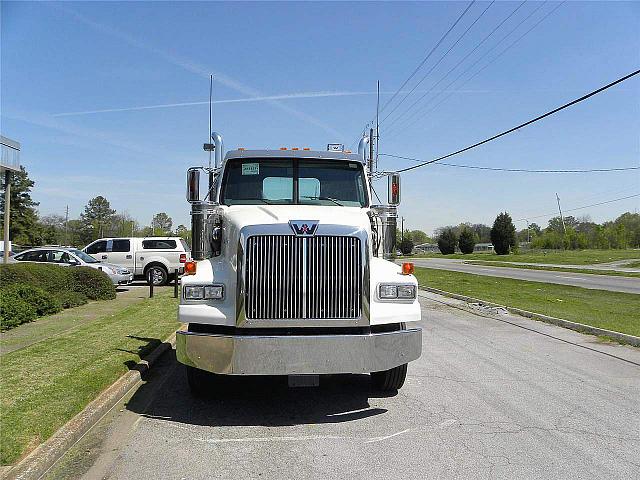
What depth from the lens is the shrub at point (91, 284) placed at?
53.0ft

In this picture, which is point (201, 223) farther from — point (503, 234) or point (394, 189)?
point (503, 234)

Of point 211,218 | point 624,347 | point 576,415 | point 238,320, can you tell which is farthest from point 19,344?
point 624,347

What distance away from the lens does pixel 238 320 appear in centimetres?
564

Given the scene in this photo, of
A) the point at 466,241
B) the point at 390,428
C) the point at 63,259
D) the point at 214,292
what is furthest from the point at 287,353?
the point at 466,241

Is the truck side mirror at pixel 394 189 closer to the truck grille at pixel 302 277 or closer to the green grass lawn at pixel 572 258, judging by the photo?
the truck grille at pixel 302 277

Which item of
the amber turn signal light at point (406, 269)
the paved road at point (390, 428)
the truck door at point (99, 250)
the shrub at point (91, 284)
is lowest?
the paved road at point (390, 428)

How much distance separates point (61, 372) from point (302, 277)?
3.57 m

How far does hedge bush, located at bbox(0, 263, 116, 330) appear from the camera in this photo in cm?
1178

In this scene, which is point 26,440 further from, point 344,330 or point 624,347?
A: point 624,347

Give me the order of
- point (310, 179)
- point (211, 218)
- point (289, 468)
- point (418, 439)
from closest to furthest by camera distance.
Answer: point (289, 468) → point (418, 439) → point (211, 218) → point (310, 179)

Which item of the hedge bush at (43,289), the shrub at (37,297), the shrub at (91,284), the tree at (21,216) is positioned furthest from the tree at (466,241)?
the shrub at (37,297)

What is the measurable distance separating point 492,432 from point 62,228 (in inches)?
4428

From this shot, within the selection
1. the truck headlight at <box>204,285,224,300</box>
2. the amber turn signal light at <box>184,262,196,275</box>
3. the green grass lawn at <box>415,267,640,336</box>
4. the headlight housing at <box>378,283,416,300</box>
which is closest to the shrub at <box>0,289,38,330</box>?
the amber turn signal light at <box>184,262,196,275</box>

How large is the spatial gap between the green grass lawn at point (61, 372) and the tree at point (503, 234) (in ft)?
253
